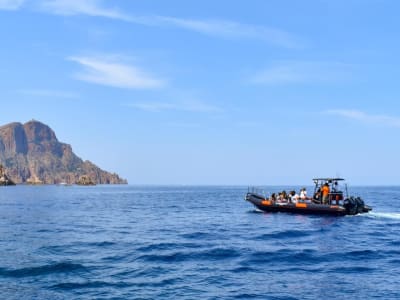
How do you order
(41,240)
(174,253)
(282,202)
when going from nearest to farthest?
(174,253) → (41,240) → (282,202)

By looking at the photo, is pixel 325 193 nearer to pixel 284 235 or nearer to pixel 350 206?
pixel 350 206

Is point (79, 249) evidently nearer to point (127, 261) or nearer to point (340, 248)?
point (127, 261)

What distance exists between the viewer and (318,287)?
60.1 feet

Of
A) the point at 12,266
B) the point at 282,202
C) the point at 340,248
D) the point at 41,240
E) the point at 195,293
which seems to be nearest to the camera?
the point at 195,293

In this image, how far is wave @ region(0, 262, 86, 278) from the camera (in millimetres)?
20125

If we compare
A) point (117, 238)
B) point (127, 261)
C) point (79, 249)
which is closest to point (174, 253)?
point (127, 261)

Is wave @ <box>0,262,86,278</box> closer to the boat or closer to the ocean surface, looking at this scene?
the ocean surface

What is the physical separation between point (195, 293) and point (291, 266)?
22.7 ft

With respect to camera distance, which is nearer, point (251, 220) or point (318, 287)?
point (318, 287)

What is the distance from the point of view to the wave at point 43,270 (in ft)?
66.0

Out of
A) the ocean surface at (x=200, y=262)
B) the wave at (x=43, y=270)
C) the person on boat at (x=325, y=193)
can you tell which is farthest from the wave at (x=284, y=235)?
the person on boat at (x=325, y=193)

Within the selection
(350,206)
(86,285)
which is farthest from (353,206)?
(86,285)

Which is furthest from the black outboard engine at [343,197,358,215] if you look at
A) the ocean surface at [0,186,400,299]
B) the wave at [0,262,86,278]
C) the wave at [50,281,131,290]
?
the wave at [50,281,131,290]

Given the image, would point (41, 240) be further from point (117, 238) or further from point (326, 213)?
point (326, 213)
